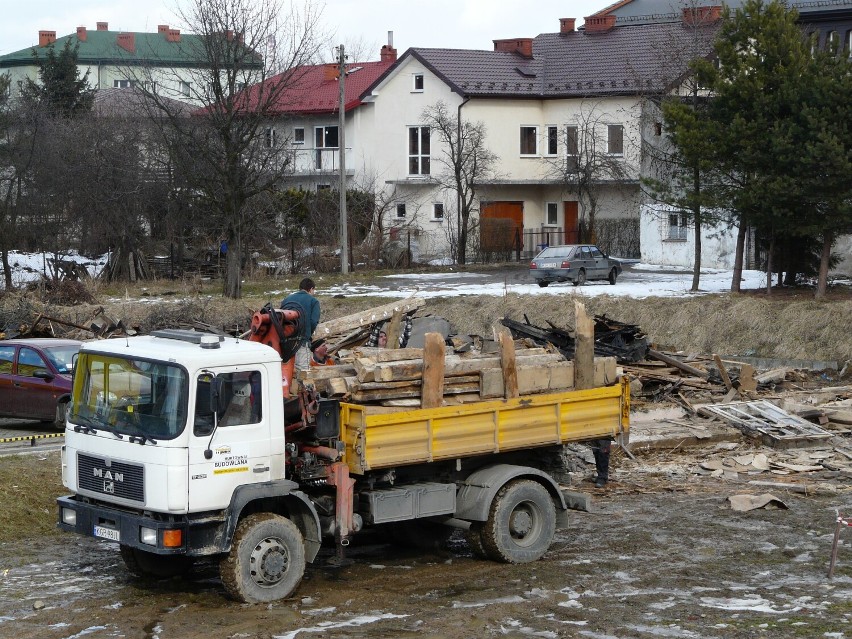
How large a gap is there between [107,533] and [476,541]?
11.6 ft

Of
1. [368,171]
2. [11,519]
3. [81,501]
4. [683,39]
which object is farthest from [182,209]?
[81,501]

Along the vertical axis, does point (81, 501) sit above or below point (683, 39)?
below

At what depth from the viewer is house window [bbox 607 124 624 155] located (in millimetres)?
48781

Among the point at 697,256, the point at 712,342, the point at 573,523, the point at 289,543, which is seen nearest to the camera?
the point at 289,543

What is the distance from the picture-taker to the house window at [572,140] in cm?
4879

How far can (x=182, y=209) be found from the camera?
4238 centimetres

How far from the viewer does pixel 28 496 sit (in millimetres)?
12977

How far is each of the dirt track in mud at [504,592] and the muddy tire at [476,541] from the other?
0.38 feet

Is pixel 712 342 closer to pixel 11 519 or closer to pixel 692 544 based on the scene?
pixel 692 544

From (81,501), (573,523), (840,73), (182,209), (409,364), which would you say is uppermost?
(840,73)

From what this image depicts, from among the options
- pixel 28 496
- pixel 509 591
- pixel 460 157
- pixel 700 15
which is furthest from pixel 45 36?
pixel 509 591

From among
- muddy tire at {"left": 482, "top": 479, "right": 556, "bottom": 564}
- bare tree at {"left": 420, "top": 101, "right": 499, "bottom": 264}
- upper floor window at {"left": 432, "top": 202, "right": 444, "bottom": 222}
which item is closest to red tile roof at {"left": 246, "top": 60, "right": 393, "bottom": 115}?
bare tree at {"left": 420, "top": 101, "right": 499, "bottom": 264}

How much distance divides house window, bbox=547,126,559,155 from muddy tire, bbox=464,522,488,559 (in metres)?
40.9

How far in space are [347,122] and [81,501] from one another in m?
44.5
